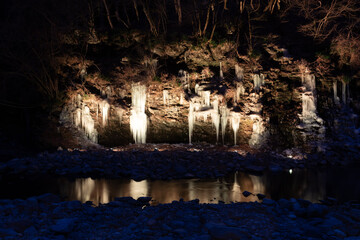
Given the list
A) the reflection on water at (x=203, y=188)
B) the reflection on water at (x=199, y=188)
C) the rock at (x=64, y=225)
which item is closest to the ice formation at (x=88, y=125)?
the reflection on water at (x=199, y=188)

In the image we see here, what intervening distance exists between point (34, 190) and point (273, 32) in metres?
13.8

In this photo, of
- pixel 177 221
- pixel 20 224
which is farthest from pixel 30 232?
pixel 177 221

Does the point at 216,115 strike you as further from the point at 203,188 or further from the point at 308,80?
the point at 203,188

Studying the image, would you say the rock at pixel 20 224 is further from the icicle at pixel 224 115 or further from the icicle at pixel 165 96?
the icicle at pixel 224 115

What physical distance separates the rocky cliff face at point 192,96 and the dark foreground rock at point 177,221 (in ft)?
26.1

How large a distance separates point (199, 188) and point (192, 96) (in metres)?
6.92

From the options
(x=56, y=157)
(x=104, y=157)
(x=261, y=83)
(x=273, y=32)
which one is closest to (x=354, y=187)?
(x=261, y=83)

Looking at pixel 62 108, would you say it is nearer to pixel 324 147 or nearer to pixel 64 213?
pixel 64 213

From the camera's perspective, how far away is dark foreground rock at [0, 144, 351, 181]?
8794 millimetres

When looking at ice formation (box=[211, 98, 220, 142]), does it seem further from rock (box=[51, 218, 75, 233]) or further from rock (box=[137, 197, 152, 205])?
rock (box=[51, 218, 75, 233])

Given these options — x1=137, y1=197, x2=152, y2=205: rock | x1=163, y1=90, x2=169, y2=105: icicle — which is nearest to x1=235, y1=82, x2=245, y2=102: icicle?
x1=163, y1=90, x2=169, y2=105: icicle

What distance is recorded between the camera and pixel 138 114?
528 inches

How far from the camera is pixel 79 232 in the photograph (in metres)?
3.95

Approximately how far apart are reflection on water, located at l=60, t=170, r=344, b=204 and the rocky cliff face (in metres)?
4.73
